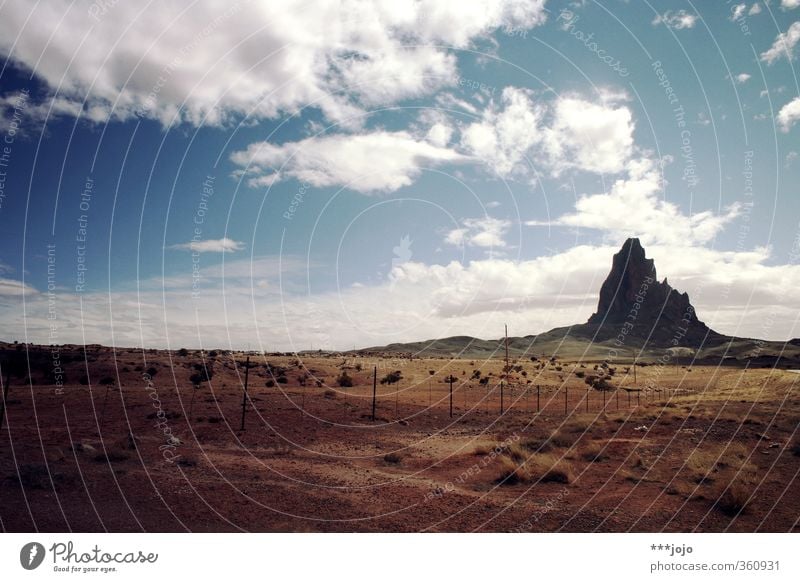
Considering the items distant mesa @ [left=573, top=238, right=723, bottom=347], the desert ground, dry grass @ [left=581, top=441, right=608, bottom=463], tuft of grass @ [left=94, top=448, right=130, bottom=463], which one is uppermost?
distant mesa @ [left=573, top=238, right=723, bottom=347]

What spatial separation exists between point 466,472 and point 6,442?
1978cm

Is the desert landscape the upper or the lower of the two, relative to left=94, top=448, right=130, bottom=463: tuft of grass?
lower

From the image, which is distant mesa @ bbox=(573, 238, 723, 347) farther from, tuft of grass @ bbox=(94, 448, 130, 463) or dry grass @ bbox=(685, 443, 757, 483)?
tuft of grass @ bbox=(94, 448, 130, 463)

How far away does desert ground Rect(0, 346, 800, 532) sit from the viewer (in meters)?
12.7

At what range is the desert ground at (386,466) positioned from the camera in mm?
12734

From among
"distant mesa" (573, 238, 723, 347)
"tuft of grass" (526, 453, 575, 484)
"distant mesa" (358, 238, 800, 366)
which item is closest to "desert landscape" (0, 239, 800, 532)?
"tuft of grass" (526, 453, 575, 484)

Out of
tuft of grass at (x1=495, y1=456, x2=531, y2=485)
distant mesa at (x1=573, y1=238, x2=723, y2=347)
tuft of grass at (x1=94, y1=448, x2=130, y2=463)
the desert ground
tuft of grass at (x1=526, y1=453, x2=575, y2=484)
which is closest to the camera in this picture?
the desert ground

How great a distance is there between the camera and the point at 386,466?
18766 millimetres

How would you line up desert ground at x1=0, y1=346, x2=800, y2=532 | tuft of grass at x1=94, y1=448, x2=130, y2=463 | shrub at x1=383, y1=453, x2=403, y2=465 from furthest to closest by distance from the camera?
shrub at x1=383, y1=453, x2=403, y2=465 < tuft of grass at x1=94, y1=448, x2=130, y2=463 < desert ground at x1=0, y1=346, x2=800, y2=532

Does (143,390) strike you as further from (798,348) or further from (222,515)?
(798,348)

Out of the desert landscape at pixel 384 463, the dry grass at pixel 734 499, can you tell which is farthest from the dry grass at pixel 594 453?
the dry grass at pixel 734 499

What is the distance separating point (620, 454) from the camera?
20609mm

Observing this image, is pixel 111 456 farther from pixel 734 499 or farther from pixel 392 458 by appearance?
pixel 734 499

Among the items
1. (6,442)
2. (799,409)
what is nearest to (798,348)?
(799,409)
